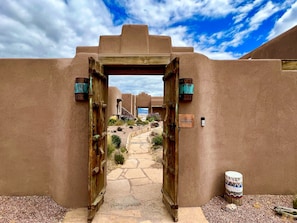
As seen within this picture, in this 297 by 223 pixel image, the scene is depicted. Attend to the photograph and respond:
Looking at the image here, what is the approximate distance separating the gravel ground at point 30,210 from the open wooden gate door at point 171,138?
222cm

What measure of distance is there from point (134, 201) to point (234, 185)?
2298 mm

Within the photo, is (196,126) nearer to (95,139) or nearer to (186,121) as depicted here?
(186,121)

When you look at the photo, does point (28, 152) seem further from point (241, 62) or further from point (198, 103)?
point (241, 62)

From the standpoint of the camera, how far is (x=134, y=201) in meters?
4.12

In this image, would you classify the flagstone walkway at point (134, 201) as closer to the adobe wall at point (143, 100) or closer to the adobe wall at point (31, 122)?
the adobe wall at point (31, 122)

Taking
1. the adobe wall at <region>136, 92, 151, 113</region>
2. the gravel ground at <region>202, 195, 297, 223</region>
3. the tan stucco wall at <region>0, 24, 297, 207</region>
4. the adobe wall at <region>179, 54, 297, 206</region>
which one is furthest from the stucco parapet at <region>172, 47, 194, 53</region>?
the adobe wall at <region>136, 92, 151, 113</region>

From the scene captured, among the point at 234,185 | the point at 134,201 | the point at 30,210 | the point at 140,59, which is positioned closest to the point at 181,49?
the point at 140,59

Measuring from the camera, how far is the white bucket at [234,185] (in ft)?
12.5

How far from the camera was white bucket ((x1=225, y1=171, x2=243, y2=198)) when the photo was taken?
3.81m

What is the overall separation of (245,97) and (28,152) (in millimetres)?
5379

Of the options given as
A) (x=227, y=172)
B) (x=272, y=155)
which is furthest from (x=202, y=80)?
(x=272, y=155)

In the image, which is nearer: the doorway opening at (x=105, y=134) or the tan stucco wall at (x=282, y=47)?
the doorway opening at (x=105, y=134)

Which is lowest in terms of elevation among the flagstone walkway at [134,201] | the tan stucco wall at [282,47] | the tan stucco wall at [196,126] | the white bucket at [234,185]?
the flagstone walkway at [134,201]

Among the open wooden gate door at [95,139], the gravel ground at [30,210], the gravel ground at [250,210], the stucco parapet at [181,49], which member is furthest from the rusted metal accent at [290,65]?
the gravel ground at [30,210]
